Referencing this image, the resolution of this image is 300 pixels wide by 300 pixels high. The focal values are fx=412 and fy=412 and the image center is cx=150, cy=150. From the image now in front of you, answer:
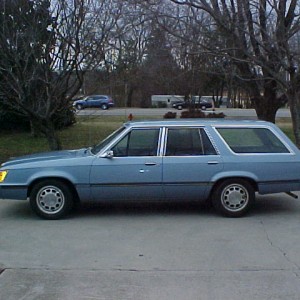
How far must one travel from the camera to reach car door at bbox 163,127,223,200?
6270 millimetres

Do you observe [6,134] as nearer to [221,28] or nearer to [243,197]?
[221,28]

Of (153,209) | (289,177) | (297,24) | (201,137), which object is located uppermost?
(297,24)

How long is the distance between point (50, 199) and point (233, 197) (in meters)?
2.81

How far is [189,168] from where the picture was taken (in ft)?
20.6

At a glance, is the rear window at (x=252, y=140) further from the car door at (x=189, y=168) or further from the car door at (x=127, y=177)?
the car door at (x=127, y=177)

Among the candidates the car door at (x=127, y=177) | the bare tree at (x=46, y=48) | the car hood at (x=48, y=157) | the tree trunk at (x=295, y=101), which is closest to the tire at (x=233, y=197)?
the car door at (x=127, y=177)

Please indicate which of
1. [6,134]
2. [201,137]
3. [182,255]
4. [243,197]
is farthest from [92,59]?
[6,134]

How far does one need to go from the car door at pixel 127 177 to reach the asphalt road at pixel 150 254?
39cm

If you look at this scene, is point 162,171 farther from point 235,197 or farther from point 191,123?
point 235,197

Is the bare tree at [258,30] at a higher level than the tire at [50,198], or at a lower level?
higher

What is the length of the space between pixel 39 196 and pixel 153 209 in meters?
1.86

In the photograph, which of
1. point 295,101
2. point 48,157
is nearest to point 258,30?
point 295,101

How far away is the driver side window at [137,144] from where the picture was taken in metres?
6.36

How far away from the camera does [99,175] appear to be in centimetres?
621
